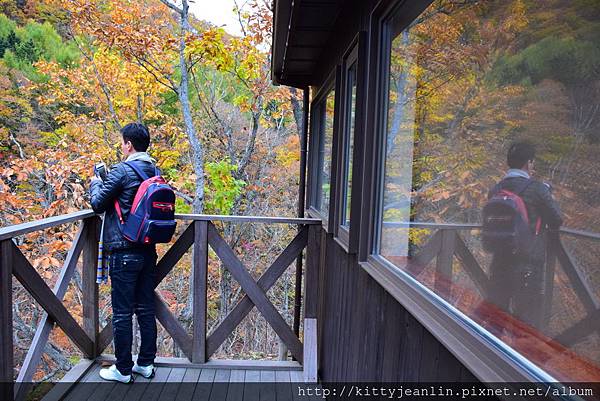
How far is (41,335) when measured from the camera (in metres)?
2.55

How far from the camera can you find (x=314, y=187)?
4578 mm

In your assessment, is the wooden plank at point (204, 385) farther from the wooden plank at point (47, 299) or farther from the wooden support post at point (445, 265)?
the wooden support post at point (445, 265)

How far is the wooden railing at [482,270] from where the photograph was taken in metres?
0.65

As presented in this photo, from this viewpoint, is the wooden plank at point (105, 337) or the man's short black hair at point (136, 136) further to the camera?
the wooden plank at point (105, 337)

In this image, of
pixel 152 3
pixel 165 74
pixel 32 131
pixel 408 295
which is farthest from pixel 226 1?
pixel 408 295

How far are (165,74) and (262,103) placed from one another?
1760mm

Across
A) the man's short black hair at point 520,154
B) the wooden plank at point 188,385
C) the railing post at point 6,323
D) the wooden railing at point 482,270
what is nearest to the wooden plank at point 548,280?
the wooden railing at point 482,270

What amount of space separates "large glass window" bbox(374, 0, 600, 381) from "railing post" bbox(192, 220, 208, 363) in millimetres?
2017

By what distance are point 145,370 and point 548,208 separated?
2.83 m

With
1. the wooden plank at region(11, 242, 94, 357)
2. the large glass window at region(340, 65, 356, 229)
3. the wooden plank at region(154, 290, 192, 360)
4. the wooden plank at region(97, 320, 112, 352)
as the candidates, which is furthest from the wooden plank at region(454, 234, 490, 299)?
the wooden plank at region(97, 320, 112, 352)

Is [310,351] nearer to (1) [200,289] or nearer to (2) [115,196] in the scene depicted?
(1) [200,289]

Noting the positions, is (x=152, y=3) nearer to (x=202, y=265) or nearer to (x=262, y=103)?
(x=262, y=103)

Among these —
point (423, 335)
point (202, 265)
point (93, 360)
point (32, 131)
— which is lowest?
point (93, 360)

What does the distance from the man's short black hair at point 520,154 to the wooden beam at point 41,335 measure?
7.91ft
